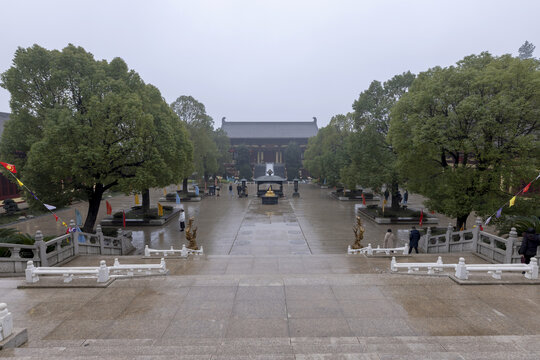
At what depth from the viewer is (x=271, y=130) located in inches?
3204

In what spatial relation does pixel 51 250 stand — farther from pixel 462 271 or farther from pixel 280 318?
pixel 462 271

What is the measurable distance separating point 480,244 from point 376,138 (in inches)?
485

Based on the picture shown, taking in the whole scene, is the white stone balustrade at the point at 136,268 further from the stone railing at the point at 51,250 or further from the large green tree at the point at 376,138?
the large green tree at the point at 376,138

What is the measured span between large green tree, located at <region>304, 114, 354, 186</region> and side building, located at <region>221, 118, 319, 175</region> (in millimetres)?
21189

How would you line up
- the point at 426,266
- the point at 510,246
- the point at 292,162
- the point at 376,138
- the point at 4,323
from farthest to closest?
the point at 292,162 < the point at 376,138 < the point at 510,246 < the point at 426,266 < the point at 4,323

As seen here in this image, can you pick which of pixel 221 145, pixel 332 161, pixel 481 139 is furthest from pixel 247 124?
pixel 481 139

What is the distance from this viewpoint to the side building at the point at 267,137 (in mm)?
71000

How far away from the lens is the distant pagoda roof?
257 ft

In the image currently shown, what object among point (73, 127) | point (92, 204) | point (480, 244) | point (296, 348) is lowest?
point (296, 348)

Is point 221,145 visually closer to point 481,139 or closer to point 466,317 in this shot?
point 481,139

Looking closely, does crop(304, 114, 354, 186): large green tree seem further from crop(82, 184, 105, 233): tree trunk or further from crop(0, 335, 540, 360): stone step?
crop(0, 335, 540, 360): stone step

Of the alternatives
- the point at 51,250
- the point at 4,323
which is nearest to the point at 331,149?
the point at 51,250

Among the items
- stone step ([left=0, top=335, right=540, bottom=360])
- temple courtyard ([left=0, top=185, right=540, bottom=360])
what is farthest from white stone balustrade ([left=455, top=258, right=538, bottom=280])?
stone step ([left=0, top=335, right=540, bottom=360])


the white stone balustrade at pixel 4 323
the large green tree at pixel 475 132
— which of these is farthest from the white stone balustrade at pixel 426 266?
the white stone balustrade at pixel 4 323
